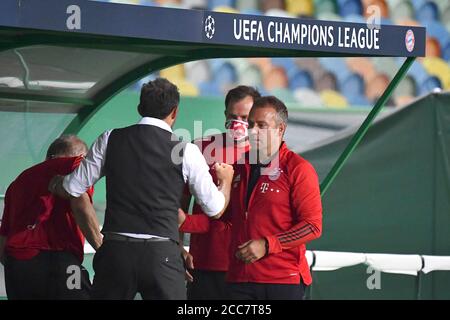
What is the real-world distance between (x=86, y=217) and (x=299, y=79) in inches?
304

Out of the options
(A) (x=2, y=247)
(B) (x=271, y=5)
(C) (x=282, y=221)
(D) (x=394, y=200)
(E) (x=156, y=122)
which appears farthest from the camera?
(B) (x=271, y=5)

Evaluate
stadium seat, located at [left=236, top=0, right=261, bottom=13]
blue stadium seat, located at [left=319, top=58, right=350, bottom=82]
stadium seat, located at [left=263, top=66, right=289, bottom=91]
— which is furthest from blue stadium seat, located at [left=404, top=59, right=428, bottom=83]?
stadium seat, located at [left=236, top=0, right=261, bottom=13]

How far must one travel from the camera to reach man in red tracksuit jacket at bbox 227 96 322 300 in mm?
4730

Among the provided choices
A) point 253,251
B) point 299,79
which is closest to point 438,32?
point 299,79

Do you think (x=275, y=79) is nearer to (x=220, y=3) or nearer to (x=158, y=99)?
(x=220, y=3)

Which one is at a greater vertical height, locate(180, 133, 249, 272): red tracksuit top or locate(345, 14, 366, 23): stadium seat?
locate(345, 14, 366, 23): stadium seat

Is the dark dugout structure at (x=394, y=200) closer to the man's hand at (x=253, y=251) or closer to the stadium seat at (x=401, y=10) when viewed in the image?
the man's hand at (x=253, y=251)

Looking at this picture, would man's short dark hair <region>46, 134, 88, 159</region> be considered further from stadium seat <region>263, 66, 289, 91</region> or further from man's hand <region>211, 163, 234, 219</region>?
stadium seat <region>263, 66, 289, 91</region>

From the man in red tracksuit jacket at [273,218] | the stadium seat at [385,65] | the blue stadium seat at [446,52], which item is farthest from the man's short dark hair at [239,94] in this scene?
the blue stadium seat at [446,52]

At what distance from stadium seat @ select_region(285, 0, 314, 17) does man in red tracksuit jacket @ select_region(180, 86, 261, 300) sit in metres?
7.50

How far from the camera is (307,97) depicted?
12570 millimetres

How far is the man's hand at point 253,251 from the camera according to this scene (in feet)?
15.4

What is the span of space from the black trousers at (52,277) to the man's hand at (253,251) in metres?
1.05

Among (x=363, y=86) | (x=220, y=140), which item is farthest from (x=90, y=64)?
(x=363, y=86)
